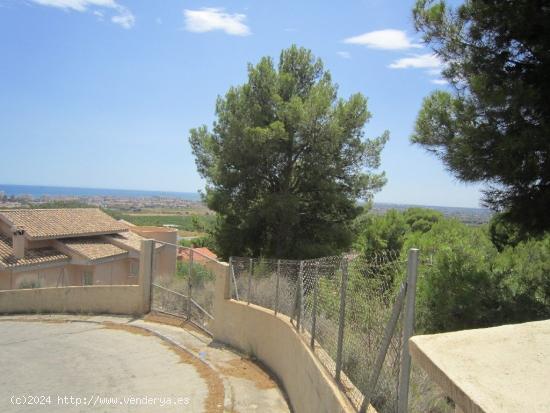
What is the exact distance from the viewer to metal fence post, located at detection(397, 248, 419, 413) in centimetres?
304

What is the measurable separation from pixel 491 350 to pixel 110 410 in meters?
5.84

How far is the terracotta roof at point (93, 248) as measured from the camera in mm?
28384

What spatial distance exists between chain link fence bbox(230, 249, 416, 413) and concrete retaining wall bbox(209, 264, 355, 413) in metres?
0.14

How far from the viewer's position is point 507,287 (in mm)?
8438

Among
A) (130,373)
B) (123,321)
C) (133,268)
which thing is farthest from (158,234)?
(130,373)

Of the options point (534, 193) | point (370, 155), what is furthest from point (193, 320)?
point (370, 155)

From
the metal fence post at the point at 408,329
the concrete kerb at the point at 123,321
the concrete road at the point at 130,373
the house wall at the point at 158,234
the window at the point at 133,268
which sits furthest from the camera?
the house wall at the point at 158,234

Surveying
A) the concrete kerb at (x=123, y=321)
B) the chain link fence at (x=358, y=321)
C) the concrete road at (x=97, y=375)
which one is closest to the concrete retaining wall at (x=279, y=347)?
the chain link fence at (x=358, y=321)

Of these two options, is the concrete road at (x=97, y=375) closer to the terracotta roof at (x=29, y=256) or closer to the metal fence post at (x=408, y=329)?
the metal fence post at (x=408, y=329)

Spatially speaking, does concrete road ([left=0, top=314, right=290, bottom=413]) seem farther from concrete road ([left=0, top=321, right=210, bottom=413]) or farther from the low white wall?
the low white wall

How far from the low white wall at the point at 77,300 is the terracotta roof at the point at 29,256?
7.45 m

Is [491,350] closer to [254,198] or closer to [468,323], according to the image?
[468,323]

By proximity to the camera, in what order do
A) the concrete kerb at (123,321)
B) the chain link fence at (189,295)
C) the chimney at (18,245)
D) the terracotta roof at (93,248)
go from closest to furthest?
the concrete kerb at (123,321) → the chain link fence at (189,295) → the chimney at (18,245) → the terracotta roof at (93,248)

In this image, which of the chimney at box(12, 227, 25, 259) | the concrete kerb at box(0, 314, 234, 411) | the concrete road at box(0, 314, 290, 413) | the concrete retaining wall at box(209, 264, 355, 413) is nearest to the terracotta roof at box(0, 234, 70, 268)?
the chimney at box(12, 227, 25, 259)
